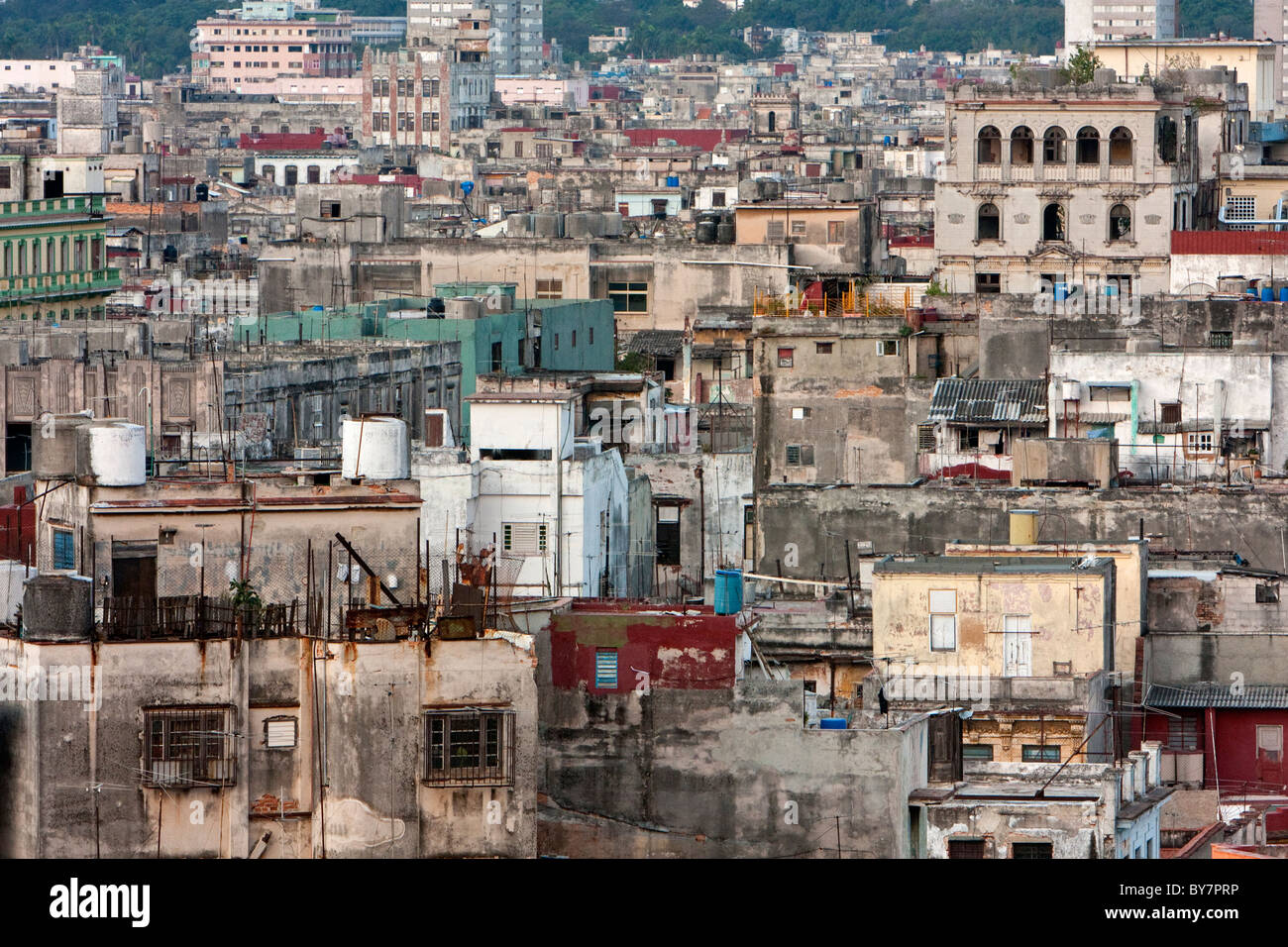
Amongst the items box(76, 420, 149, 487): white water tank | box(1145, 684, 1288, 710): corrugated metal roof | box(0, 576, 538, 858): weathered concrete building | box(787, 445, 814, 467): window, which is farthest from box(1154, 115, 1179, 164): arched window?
box(0, 576, 538, 858): weathered concrete building

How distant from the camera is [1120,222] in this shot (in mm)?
77500

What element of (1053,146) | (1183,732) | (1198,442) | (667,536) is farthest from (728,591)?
(1053,146)

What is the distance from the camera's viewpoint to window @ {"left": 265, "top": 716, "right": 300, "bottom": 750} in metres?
24.4

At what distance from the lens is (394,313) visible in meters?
61.4

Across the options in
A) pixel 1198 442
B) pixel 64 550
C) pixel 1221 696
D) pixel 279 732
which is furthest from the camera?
pixel 1198 442

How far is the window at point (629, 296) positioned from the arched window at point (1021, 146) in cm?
974

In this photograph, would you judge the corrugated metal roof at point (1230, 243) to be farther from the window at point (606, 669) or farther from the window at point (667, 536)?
the window at point (606, 669)

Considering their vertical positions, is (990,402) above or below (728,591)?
above

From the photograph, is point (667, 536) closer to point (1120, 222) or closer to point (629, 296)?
point (629, 296)

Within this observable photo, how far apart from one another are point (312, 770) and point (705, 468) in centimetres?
2044

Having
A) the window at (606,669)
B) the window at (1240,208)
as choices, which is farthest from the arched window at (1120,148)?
the window at (606,669)

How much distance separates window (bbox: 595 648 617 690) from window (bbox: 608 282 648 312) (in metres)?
49.1

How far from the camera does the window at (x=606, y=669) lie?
29000mm

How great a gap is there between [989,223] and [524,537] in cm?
4373
